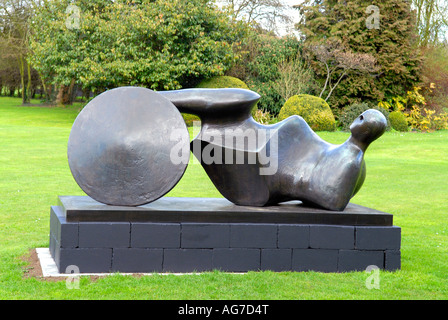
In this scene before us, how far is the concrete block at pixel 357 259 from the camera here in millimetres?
5406

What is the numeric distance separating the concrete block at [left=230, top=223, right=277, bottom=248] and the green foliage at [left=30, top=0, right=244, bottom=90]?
18029 mm

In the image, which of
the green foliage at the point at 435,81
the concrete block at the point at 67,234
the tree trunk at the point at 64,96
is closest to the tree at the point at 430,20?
the green foliage at the point at 435,81

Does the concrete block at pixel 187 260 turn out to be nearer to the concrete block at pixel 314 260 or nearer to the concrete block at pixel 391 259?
the concrete block at pixel 314 260

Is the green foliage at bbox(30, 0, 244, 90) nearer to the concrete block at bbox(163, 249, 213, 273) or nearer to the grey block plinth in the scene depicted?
the grey block plinth

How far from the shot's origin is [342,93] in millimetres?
25312

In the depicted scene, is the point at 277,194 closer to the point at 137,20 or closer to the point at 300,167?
the point at 300,167

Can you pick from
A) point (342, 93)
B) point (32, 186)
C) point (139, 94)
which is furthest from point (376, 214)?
point (342, 93)

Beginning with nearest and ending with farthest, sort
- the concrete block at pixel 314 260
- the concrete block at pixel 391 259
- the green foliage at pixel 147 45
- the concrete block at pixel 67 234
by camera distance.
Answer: the concrete block at pixel 67 234
the concrete block at pixel 314 260
the concrete block at pixel 391 259
the green foliage at pixel 147 45

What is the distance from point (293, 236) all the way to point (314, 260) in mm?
320

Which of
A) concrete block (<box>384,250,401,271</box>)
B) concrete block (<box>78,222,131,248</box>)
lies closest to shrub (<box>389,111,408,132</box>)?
concrete block (<box>384,250,401,271</box>)

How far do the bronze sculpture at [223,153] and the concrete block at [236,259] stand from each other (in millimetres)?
594

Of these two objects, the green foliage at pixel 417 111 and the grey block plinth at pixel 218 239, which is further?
the green foliage at pixel 417 111

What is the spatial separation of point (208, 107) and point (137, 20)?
18092 mm

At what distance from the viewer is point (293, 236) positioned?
5.33 meters
